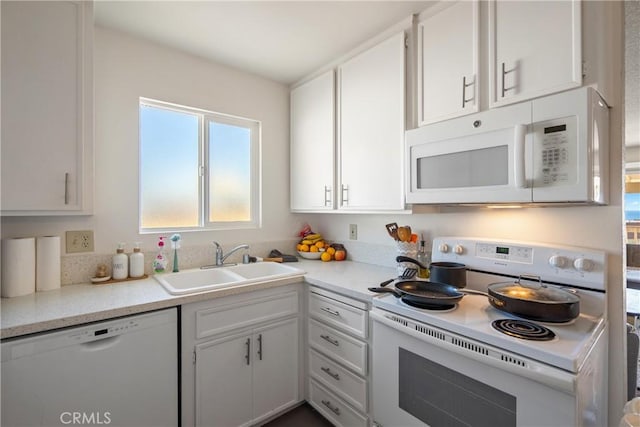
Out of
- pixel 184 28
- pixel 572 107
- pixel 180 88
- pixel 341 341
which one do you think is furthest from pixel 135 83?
pixel 572 107

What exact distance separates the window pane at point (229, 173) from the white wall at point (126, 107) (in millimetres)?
148

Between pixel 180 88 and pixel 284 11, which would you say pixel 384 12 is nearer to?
pixel 284 11

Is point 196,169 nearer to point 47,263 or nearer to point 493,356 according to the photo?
point 47,263

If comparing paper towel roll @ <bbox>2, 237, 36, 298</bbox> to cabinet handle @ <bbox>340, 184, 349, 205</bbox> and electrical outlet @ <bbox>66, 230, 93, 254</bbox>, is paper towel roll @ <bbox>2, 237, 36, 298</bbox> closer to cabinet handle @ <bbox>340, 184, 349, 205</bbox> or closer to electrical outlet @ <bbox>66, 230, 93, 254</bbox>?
electrical outlet @ <bbox>66, 230, 93, 254</bbox>

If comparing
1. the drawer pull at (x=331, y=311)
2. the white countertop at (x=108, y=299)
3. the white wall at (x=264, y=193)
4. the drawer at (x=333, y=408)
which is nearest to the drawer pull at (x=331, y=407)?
the drawer at (x=333, y=408)

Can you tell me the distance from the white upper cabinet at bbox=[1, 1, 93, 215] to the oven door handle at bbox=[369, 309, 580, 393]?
161 centimetres

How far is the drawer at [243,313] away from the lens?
4.93 feet

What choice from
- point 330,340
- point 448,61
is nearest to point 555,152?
point 448,61

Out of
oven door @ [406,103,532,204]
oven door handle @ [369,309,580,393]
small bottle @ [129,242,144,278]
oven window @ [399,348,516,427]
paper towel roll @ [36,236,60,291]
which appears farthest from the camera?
small bottle @ [129,242,144,278]

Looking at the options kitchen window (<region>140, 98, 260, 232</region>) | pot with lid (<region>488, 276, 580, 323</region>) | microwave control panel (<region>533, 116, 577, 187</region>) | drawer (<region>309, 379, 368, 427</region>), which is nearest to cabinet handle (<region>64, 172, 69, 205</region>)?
kitchen window (<region>140, 98, 260, 232</region>)

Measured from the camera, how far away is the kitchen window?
6.55ft

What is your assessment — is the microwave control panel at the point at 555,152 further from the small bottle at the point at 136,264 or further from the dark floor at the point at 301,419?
the small bottle at the point at 136,264

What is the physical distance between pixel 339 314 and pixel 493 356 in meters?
0.82

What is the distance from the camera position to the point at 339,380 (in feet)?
5.41
